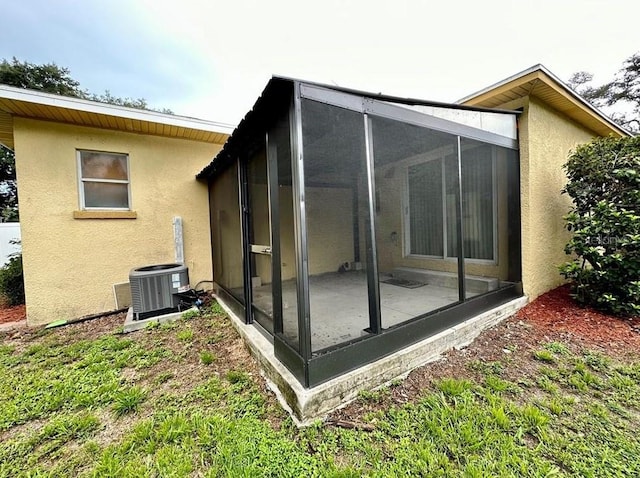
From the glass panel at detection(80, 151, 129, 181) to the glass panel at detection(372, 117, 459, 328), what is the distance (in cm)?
424

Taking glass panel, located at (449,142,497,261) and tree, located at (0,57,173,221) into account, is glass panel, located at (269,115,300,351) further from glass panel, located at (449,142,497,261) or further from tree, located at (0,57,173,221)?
tree, located at (0,57,173,221)

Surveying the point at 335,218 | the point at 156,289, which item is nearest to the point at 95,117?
the point at 156,289

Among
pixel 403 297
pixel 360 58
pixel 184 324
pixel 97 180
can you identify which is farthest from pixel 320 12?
pixel 184 324

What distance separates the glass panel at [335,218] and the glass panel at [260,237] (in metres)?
0.44

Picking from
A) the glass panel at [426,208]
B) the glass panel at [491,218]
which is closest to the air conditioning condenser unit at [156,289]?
the glass panel at [426,208]

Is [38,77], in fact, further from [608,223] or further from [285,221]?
[608,223]

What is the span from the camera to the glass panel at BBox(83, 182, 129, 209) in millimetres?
4285

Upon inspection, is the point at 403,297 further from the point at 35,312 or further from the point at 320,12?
the point at 320,12

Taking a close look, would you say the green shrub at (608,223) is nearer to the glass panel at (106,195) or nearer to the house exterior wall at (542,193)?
the house exterior wall at (542,193)

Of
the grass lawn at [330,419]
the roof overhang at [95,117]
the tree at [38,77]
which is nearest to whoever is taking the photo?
the grass lawn at [330,419]

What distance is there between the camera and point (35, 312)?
3.93 m

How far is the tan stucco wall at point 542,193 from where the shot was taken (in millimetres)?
3697

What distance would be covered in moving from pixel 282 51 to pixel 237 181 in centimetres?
697

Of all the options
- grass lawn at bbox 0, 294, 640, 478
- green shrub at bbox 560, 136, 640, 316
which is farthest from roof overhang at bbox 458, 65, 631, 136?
grass lawn at bbox 0, 294, 640, 478
